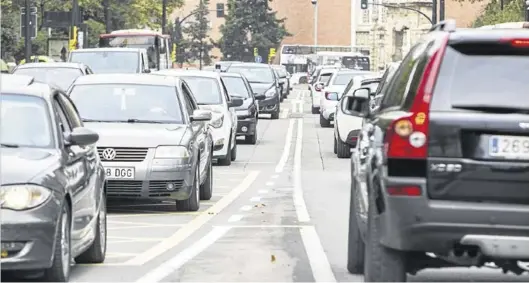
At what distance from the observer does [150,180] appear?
1716cm

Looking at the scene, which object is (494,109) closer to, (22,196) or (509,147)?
(509,147)

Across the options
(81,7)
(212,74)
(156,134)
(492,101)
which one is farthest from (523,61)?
(81,7)

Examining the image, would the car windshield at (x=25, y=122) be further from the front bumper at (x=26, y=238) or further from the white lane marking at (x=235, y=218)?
the white lane marking at (x=235, y=218)

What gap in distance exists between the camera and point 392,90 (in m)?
9.86

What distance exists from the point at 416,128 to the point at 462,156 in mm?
310

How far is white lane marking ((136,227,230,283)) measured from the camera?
11422 mm

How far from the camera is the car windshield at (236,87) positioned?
37.1 m

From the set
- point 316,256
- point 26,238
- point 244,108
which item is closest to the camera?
point 26,238

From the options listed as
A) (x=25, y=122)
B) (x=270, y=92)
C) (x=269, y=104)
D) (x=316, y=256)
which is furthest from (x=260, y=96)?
(x=25, y=122)

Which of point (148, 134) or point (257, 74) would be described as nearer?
point (148, 134)

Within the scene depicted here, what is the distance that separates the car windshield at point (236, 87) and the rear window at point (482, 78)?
27.8m

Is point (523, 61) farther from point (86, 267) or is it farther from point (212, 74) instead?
point (212, 74)

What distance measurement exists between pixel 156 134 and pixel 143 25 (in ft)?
245

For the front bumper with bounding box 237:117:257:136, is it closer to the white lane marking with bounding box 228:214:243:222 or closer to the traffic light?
the white lane marking with bounding box 228:214:243:222
